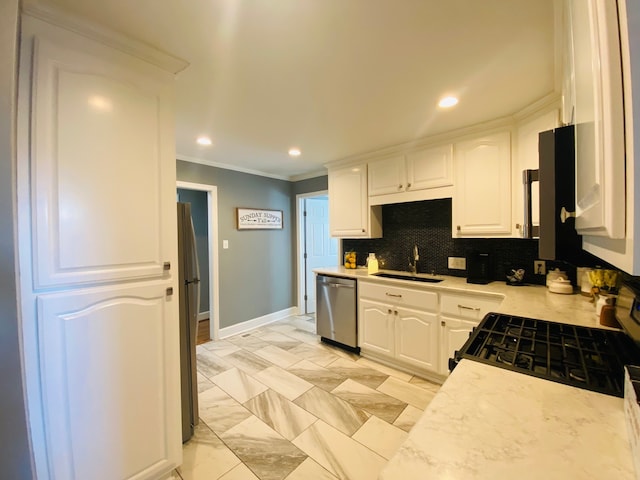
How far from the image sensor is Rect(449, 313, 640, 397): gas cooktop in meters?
0.82

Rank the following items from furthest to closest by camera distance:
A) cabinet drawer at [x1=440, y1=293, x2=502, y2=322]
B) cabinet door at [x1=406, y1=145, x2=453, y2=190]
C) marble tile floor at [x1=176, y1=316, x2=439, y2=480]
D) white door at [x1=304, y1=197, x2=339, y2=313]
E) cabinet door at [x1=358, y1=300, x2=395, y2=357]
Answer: white door at [x1=304, y1=197, x2=339, y2=313]
cabinet door at [x1=358, y1=300, x2=395, y2=357]
cabinet door at [x1=406, y1=145, x2=453, y2=190]
cabinet drawer at [x1=440, y1=293, x2=502, y2=322]
marble tile floor at [x1=176, y1=316, x2=439, y2=480]

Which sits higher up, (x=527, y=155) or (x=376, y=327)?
(x=527, y=155)

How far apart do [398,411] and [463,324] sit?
0.87m

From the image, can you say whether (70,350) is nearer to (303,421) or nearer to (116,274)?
(116,274)

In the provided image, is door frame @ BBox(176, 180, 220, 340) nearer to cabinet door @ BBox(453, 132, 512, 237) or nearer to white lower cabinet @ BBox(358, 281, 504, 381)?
white lower cabinet @ BBox(358, 281, 504, 381)

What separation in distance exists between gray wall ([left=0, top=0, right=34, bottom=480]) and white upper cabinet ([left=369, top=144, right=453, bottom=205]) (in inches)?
108

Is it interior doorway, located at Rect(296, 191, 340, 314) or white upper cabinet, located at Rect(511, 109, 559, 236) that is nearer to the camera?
white upper cabinet, located at Rect(511, 109, 559, 236)

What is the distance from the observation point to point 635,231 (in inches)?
13.4

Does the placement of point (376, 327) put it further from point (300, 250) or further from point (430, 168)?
point (300, 250)

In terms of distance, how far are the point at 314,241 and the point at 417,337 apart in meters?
2.52

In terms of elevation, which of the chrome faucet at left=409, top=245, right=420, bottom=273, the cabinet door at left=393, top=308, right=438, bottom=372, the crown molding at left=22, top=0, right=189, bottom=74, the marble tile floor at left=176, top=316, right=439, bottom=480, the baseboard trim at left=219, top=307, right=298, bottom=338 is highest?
the crown molding at left=22, top=0, right=189, bottom=74

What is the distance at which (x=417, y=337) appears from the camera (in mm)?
2500

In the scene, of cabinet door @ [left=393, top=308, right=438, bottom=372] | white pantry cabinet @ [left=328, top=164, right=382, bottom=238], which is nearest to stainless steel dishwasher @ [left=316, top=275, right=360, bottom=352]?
cabinet door @ [left=393, top=308, right=438, bottom=372]

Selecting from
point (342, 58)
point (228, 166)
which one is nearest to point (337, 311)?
point (228, 166)
